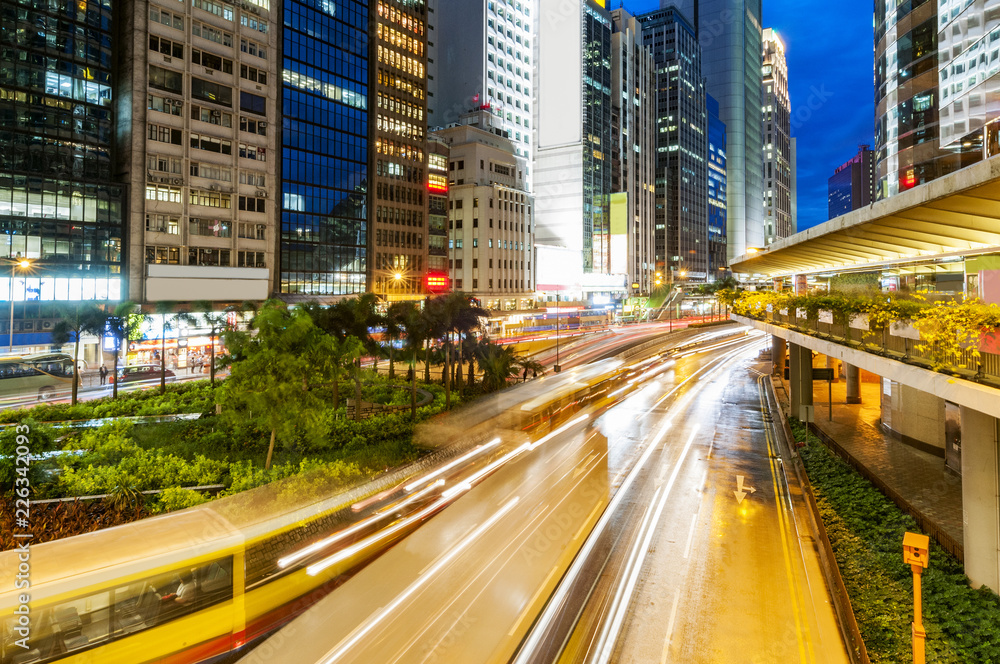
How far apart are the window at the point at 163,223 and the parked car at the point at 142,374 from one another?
67.2 feet

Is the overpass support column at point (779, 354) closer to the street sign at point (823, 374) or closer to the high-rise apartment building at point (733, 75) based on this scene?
the street sign at point (823, 374)

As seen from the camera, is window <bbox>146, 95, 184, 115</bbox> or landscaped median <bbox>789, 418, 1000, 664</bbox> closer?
→ landscaped median <bbox>789, 418, 1000, 664</bbox>

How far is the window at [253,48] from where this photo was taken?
2531 inches

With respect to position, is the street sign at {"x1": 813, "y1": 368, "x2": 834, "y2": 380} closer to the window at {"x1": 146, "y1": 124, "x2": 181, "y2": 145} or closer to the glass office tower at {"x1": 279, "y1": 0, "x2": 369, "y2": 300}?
the glass office tower at {"x1": 279, "y1": 0, "x2": 369, "y2": 300}

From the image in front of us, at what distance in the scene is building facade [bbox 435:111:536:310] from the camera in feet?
342

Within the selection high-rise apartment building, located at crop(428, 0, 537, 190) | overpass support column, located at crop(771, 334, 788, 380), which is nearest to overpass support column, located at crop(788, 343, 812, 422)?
overpass support column, located at crop(771, 334, 788, 380)

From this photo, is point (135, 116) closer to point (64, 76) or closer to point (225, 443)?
point (64, 76)

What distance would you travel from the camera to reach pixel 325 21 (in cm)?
7631

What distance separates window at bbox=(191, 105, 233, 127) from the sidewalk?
216 feet

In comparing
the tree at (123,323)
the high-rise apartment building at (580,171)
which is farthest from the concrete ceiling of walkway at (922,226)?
the high-rise apartment building at (580,171)

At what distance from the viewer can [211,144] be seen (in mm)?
61469

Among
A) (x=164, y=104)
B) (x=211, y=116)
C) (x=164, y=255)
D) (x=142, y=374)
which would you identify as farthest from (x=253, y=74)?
(x=142, y=374)

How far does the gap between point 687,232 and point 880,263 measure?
155 metres

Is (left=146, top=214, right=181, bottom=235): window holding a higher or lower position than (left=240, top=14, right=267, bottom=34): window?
lower
